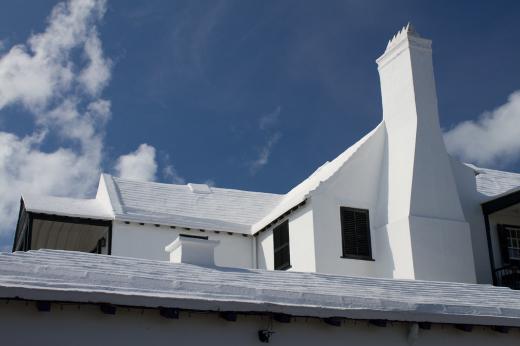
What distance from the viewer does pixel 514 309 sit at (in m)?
13.3

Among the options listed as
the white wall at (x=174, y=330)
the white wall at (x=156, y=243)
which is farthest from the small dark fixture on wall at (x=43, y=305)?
the white wall at (x=156, y=243)

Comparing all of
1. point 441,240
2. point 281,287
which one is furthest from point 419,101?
point 281,287

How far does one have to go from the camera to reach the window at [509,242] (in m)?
21.2

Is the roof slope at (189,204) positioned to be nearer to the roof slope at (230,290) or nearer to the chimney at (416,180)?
the chimney at (416,180)

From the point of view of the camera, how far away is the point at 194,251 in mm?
13148

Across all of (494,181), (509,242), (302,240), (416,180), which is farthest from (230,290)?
(494,181)

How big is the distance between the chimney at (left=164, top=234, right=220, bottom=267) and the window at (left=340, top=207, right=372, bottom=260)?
24.2 ft

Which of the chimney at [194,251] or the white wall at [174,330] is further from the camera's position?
the chimney at [194,251]

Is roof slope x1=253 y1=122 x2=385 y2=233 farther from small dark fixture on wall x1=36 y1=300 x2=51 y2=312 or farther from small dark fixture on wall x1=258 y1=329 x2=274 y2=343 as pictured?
small dark fixture on wall x1=36 y1=300 x2=51 y2=312

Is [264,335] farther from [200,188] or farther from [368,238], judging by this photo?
[200,188]

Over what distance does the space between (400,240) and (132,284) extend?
10751mm

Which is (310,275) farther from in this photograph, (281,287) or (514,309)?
(514,309)

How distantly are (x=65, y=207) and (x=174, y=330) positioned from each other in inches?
489

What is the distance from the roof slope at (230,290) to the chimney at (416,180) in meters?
4.81
